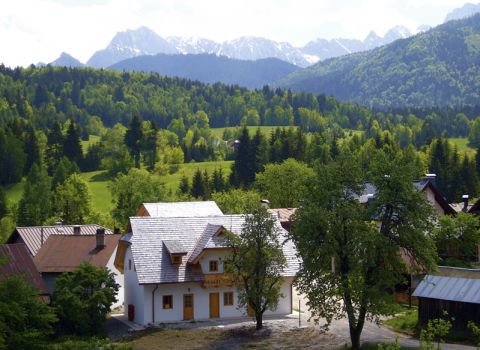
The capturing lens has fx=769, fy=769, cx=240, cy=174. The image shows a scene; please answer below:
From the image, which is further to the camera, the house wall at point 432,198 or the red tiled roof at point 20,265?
the house wall at point 432,198

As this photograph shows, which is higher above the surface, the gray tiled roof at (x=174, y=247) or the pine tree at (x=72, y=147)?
the pine tree at (x=72, y=147)

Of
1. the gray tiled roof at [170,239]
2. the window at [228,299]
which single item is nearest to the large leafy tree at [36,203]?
the gray tiled roof at [170,239]

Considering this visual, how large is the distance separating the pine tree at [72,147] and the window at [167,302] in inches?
4146

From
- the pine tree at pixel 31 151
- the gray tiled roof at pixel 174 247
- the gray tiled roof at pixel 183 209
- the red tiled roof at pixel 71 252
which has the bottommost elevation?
the red tiled roof at pixel 71 252

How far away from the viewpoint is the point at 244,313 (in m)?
53.8

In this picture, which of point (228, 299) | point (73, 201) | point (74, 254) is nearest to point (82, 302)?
point (228, 299)

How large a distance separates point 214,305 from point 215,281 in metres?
1.92

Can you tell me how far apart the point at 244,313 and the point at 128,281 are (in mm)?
9226

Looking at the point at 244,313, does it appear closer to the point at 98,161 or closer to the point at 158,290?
the point at 158,290

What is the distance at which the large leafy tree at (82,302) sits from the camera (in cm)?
5116

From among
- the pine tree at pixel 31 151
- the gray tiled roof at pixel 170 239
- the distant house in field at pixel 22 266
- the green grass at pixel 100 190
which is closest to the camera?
the distant house in field at pixel 22 266

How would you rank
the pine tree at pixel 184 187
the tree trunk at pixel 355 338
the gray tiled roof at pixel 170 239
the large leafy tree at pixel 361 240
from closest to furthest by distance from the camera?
the large leafy tree at pixel 361 240, the tree trunk at pixel 355 338, the gray tiled roof at pixel 170 239, the pine tree at pixel 184 187

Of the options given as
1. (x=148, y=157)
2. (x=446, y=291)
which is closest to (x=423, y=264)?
(x=446, y=291)

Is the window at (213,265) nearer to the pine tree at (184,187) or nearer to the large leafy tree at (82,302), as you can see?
the large leafy tree at (82,302)
